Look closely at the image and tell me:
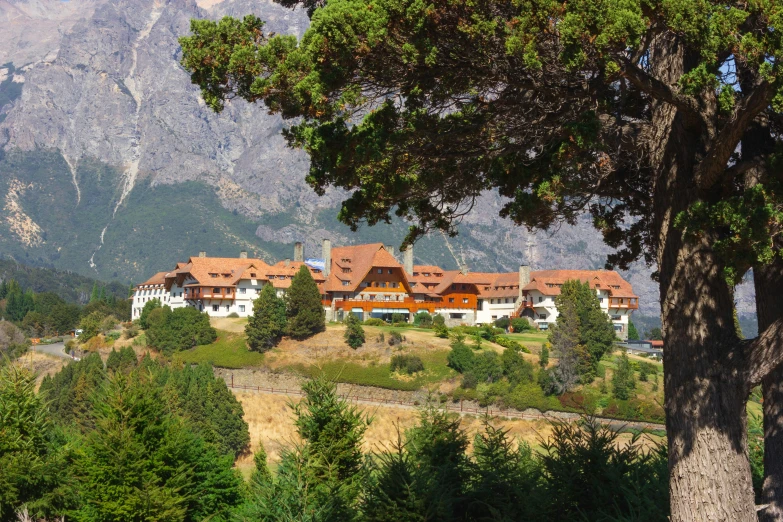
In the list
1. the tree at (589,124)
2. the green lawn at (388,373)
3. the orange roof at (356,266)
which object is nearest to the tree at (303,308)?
the green lawn at (388,373)

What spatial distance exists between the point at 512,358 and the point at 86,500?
49896mm

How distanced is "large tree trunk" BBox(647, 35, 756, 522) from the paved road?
79.3 meters

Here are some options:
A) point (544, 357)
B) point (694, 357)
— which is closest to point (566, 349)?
point (544, 357)

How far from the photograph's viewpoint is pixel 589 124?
34.6 feet

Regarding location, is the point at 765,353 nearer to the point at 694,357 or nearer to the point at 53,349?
the point at 694,357

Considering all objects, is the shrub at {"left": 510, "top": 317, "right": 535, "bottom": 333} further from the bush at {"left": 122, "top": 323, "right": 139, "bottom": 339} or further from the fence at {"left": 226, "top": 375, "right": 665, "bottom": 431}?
the bush at {"left": 122, "top": 323, "right": 139, "bottom": 339}

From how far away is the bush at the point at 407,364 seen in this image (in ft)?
221

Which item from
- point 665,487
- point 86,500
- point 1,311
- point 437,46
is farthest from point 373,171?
point 1,311

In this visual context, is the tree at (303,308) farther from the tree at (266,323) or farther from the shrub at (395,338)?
the shrub at (395,338)

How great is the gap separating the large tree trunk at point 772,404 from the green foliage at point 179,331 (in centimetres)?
6740

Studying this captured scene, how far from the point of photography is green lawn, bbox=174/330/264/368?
71.8 m

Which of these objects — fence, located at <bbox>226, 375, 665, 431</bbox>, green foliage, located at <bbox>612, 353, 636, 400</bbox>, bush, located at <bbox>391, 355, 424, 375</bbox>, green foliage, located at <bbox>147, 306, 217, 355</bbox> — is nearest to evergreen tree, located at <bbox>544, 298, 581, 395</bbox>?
fence, located at <bbox>226, 375, 665, 431</bbox>

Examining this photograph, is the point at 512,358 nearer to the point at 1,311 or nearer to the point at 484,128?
the point at 484,128

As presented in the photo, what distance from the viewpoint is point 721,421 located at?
9.92m
